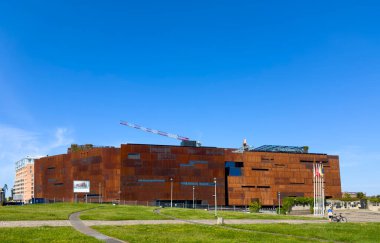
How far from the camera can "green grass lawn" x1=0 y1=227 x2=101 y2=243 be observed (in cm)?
3326

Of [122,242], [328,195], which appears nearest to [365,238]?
[122,242]

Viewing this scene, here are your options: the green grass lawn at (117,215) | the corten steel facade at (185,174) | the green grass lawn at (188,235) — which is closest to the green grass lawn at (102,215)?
the green grass lawn at (117,215)

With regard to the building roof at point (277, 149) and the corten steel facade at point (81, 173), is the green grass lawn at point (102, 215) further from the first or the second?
the building roof at point (277, 149)

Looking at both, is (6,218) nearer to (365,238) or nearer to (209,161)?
(365,238)

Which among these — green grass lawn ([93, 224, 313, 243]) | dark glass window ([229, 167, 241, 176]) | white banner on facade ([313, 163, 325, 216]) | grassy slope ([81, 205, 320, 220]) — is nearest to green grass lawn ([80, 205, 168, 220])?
grassy slope ([81, 205, 320, 220])

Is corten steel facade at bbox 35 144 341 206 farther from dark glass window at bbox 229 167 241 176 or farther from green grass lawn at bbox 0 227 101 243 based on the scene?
green grass lawn at bbox 0 227 101 243

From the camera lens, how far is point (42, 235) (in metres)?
36.3

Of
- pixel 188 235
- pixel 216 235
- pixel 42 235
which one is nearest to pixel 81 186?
pixel 42 235

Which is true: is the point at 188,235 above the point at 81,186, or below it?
above

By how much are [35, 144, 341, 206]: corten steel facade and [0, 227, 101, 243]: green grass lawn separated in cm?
11123

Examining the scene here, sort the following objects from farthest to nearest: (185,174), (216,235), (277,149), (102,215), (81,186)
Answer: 1. (277,149)
2. (81,186)
3. (185,174)
4. (102,215)
5. (216,235)

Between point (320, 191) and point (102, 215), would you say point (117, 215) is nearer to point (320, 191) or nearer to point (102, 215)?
point (102, 215)

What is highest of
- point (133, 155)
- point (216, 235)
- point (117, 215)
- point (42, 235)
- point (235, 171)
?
point (133, 155)

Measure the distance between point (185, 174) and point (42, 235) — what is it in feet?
403
